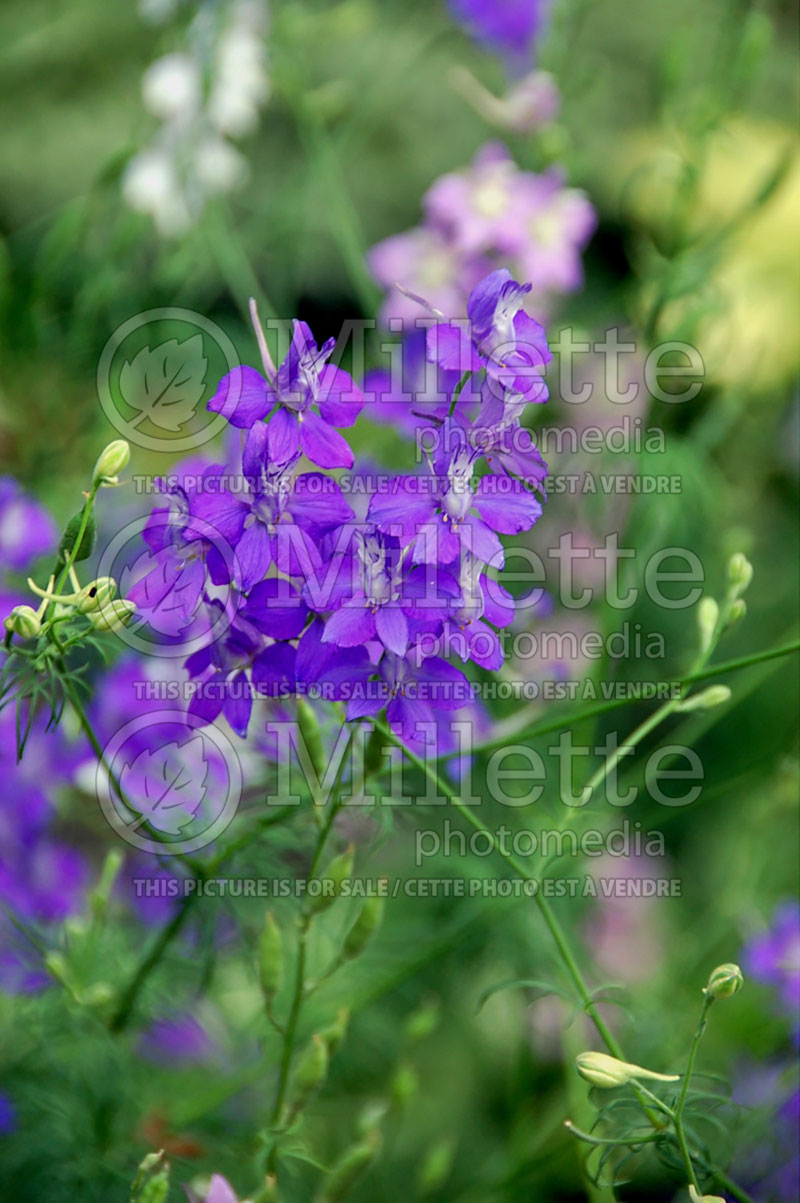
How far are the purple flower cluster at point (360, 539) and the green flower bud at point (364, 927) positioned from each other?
13cm

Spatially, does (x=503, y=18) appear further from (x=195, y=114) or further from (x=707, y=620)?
(x=707, y=620)

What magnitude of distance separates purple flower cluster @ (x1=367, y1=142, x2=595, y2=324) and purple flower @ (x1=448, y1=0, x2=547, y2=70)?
279mm

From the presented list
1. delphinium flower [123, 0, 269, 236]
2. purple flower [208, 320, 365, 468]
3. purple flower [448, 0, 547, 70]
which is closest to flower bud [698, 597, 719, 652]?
purple flower [208, 320, 365, 468]

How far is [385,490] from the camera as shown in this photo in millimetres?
664

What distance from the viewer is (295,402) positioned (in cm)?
67

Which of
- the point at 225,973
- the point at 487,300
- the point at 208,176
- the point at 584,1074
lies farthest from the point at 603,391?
the point at 584,1074

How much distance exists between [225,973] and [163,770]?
41cm

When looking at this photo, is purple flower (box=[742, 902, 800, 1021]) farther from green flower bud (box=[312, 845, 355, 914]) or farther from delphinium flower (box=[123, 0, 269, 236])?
delphinium flower (box=[123, 0, 269, 236])

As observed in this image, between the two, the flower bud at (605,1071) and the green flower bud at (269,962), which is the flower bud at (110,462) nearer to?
the green flower bud at (269,962)

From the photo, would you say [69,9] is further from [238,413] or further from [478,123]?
[238,413]

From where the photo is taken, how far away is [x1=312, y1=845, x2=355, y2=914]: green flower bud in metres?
0.72

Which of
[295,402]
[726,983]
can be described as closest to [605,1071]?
[726,983]

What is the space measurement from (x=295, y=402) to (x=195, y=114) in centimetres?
96

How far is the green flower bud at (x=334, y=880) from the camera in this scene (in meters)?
0.72
